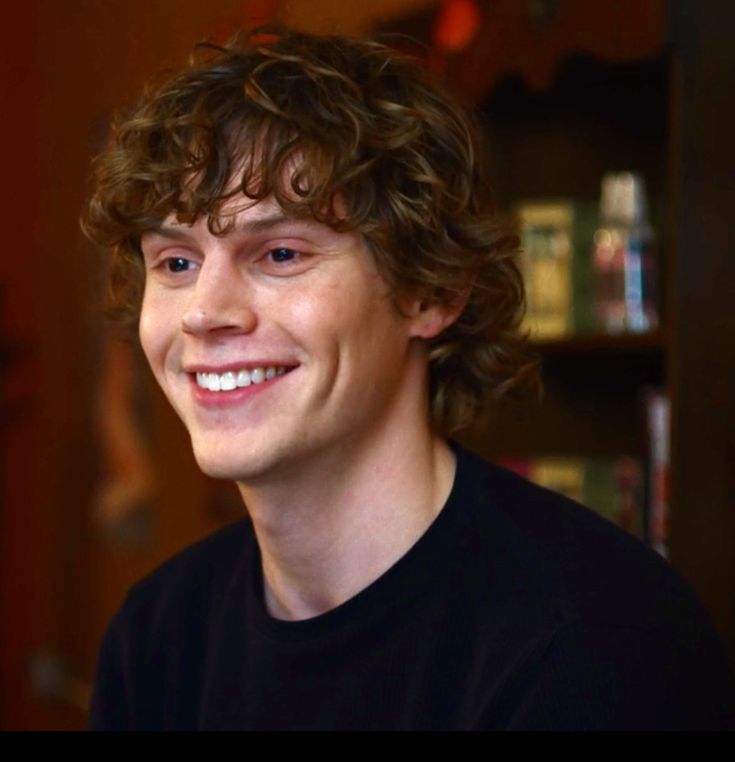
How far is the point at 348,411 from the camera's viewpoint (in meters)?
1.40

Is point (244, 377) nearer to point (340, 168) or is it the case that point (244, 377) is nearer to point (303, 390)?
point (303, 390)

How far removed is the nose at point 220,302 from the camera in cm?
136

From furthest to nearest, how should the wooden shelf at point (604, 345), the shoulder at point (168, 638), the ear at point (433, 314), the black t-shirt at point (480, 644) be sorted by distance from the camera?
the wooden shelf at point (604, 345), the shoulder at point (168, 638), the ear at point (433, 314), the black t-shirt at point (480, 644)

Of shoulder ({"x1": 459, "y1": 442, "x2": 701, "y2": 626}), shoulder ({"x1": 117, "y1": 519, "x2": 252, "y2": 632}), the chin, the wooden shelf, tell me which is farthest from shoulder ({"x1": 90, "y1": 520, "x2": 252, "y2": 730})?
the wooden shelf

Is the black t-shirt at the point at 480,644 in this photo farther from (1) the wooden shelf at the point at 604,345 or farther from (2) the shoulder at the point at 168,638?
(1) the wooden shelf at the point at 604,345

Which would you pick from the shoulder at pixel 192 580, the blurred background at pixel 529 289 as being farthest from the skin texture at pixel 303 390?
the blurred background at pixel 529 289

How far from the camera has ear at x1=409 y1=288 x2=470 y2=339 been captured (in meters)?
1.50

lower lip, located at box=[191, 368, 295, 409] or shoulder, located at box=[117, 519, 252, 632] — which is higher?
lower lip, located at box=[191, 368, 295, 409]

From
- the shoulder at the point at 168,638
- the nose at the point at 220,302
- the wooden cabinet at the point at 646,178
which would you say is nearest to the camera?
the nose at the point at 220,302

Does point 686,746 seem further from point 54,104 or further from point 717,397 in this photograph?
point 54,104

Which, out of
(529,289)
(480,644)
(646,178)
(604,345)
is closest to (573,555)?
(480,644)

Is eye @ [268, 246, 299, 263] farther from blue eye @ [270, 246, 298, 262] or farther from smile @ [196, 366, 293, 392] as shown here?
smile @ [196, 366, 293, 392]

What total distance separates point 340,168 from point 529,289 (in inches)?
50.1

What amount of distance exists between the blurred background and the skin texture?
304 mm
